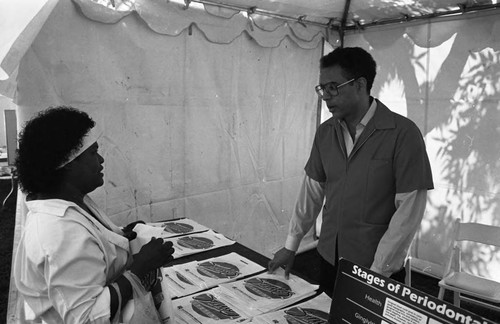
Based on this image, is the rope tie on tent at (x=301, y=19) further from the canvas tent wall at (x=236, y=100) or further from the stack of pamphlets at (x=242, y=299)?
the stack of pamphlets at (x=242, y=299)

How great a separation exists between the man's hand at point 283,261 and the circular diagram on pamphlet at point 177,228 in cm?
74

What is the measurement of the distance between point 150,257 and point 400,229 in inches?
40.6

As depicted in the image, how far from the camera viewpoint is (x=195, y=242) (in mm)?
2076

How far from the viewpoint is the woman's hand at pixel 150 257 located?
108 centimetres

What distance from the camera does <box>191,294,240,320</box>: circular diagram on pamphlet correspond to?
4.38ft

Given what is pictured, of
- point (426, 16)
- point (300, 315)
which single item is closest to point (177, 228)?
point (300, 315)

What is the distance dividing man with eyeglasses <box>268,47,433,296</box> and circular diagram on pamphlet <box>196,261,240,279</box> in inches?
7.0

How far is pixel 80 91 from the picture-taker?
7.62ft

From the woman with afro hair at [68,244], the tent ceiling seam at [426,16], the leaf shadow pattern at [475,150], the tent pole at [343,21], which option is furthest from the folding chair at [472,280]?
the woman with afro hair at [68,244]

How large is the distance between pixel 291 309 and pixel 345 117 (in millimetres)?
890

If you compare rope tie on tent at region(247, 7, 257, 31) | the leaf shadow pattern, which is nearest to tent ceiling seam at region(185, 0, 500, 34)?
rope tie on tent at region(247, 7, 257, 31)

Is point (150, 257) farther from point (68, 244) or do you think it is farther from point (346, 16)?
point (346, 16)

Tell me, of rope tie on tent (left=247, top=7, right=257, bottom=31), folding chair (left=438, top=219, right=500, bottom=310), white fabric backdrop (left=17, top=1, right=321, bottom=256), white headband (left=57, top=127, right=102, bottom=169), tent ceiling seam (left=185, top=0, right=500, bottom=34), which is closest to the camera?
white headband (left=57, top=127, right=102, bottom=169)

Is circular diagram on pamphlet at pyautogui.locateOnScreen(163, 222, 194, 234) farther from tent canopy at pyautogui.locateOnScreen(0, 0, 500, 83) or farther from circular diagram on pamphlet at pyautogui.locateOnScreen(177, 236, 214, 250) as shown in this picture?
tent canopy at pyautogui.locateOnScreen(0, 0, 500, 83)
